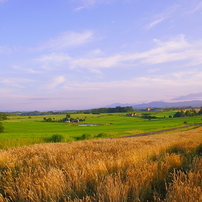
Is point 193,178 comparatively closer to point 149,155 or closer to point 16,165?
point 149,155

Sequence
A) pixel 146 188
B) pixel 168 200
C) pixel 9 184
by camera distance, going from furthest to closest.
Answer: pixel 9 184
pixel 146 188
pixel 168 200

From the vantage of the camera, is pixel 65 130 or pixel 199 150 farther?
pixel 65 130

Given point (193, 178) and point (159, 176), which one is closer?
point (193, 178)

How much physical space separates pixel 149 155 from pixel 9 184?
3549mm

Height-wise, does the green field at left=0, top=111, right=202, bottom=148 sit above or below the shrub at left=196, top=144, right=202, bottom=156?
below

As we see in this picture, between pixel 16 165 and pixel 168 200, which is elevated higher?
pixel 168 200

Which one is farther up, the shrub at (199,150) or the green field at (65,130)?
the shrub at (199,150)

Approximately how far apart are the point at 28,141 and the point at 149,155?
26.0 meters

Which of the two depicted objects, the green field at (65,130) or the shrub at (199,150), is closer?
the shrub at (199,150)

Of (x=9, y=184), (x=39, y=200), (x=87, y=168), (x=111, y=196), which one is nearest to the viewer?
(x=111, y=196)

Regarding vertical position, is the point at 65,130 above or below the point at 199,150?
below

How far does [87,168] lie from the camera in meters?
3.37

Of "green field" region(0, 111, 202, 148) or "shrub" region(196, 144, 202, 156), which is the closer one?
Result: "shrub" region(196, 144, 202, 156)

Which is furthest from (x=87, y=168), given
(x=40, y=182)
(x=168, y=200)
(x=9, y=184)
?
(x=168, y=200)
